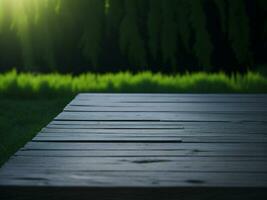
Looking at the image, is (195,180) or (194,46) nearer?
(195,180)

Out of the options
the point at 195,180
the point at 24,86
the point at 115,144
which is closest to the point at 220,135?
the point at 115,144

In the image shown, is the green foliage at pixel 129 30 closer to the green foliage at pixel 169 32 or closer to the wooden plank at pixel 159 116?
the green foliage at pixel 169 32

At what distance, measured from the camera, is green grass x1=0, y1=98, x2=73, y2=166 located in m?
3.10

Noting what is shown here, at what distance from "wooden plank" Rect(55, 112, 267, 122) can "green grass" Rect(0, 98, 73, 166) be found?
1.68ft

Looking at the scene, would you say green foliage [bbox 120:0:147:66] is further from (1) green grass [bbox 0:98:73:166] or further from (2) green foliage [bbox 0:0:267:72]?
(1) green grass [bbox 0:98:73:166]

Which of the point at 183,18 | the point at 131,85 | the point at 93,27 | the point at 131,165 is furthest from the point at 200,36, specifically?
the point at 131,165

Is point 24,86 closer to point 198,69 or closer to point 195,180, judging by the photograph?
point 198,69

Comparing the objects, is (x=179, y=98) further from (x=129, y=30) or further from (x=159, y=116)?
(x=129, y=30)

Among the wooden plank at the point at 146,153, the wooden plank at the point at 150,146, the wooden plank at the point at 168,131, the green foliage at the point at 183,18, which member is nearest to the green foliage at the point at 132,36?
the green foliage at the point at 183,18

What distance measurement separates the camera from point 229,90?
467 cm

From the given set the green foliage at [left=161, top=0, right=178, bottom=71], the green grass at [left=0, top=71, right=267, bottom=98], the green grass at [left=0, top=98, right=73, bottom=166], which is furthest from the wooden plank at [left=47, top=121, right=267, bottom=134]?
the green foliage at [left=161, top=0, right=178, bottom=71]

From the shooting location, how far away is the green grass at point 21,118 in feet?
10.2

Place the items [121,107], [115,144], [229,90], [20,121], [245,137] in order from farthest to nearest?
[229,90] → [20,121] → [121,107] → [245,137] → [115,144]

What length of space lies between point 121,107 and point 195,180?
1.51m
